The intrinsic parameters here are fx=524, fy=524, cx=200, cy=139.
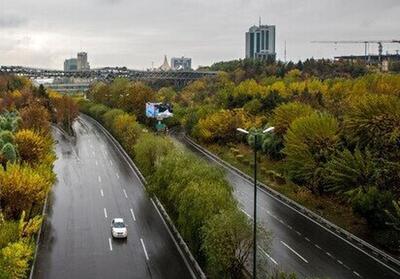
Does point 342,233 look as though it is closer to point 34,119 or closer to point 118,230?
point 118,230

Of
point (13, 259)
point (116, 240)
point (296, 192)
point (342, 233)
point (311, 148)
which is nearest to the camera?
point (13, 259)

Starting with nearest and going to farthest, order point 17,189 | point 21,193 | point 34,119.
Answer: point 17,189 < point 21,193 < point 34,119

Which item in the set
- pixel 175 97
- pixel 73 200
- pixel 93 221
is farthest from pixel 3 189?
pixel 175 97

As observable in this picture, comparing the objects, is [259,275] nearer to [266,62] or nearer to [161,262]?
[161,262]

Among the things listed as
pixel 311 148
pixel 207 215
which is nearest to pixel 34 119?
pixel 311 148

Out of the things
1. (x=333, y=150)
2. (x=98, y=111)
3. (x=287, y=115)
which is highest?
(x=287, y=115)

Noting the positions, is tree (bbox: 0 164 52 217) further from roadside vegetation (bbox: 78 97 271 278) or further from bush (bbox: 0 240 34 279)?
bush (bbox: 0 240 34 279)

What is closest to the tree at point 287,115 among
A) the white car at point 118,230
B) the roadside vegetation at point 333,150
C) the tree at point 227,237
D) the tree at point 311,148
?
the roadside vegetation at point 333,150
